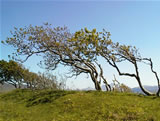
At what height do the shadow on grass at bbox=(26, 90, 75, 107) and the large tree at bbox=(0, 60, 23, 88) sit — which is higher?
the large tree at bbox=(0, 60, 23, 88)

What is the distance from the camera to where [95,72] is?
21938 millimetres

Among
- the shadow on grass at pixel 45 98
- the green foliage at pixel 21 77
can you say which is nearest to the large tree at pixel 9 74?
the green foliage at pixel 21 77

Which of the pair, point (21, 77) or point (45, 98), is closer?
point (45, 98)

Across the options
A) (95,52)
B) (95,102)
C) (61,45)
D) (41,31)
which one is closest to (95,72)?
(95,52)

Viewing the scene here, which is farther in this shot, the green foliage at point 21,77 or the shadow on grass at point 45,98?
the green foliage at point 21,77

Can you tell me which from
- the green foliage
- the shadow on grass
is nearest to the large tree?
the green foliage

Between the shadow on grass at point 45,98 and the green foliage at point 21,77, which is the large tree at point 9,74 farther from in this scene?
the shadow on grass at point 45,98

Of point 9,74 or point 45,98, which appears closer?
point 45,98

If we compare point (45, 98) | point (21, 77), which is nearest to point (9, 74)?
point (21, 77)

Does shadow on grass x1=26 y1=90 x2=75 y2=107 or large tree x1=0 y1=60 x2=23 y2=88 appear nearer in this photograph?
shadow on grass x1=26 y1=90 x2=75 y2=107

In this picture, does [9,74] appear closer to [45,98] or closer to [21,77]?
[21,77]

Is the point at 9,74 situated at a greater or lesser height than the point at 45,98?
greater

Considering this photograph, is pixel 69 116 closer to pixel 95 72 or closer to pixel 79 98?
pixel 79 98

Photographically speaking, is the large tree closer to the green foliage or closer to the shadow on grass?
the green foliage
